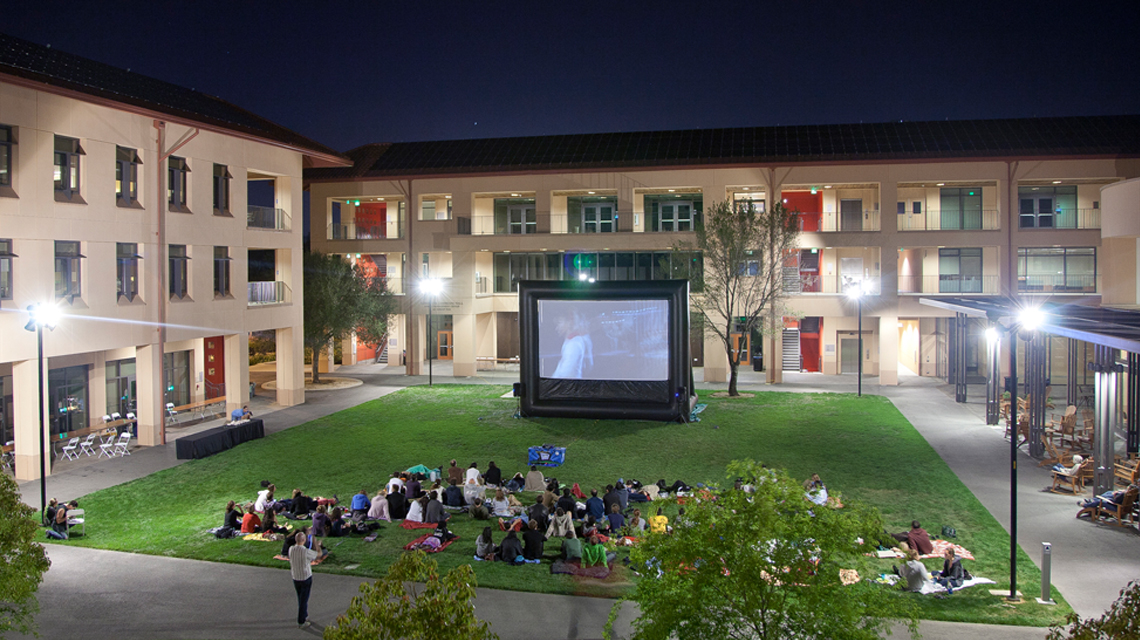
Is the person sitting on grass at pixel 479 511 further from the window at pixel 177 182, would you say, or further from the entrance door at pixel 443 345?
the entrance door at pixel 443 345

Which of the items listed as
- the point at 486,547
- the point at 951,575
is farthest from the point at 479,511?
the point at 951,575

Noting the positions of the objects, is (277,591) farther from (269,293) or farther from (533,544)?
(269,293)

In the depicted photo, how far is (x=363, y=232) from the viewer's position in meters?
43.6

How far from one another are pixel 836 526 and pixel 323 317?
31.3m

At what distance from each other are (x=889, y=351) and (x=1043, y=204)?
10.3 m

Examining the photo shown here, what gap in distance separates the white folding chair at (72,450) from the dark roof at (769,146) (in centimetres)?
2149

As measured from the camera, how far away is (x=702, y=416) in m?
28.2

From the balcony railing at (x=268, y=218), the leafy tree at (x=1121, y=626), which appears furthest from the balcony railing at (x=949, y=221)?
the leafy tree at (x=1121, y=626)

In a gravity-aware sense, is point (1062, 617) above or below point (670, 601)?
below

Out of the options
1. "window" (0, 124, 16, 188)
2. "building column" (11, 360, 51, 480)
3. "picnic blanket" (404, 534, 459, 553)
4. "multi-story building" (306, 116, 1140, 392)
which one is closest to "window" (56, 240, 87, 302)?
"window" (0, 124, 16, 188)

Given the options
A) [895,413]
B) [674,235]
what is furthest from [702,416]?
[674,235]

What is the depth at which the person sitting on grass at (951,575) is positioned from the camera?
12.7m

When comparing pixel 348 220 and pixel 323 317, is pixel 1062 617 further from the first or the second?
pixel 348 220

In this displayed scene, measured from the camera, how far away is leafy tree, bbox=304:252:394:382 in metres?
35.1
